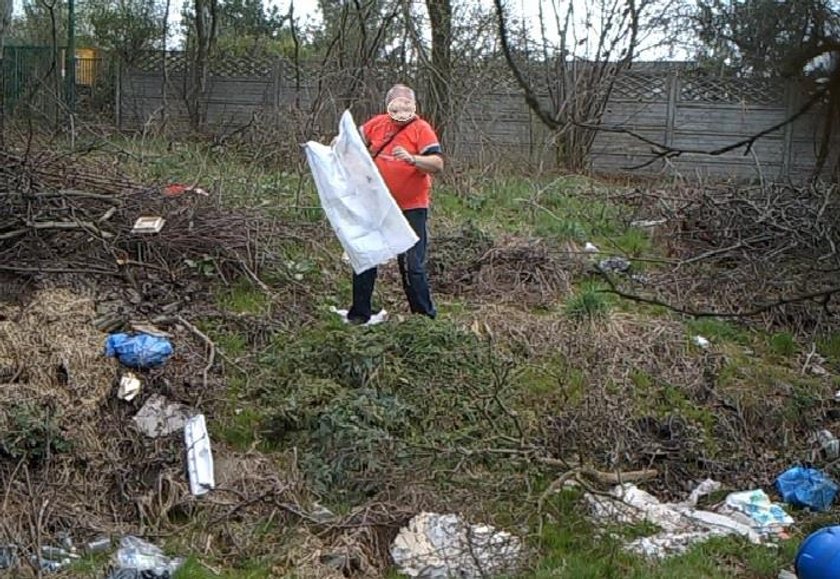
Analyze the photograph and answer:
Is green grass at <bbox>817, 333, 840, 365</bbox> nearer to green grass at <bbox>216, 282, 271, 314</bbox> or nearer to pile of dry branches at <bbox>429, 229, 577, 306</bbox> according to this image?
pile of dry branches at <bbox>429, 229, 577, 306</bbox>

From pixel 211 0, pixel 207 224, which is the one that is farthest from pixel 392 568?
pixel 211 0

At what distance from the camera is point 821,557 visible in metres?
3.67

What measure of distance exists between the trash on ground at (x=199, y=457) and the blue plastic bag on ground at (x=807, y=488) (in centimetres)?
285

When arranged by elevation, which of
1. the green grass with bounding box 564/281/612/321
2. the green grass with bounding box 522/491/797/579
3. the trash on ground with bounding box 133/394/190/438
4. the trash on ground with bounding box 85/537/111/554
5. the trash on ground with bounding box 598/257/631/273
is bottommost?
the trash on ground with bounding box 85/537/111/554

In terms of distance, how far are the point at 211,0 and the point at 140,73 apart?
1.59 meters

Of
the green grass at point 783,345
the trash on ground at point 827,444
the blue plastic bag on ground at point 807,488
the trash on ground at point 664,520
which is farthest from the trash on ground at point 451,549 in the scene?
the green grass at point 783,345

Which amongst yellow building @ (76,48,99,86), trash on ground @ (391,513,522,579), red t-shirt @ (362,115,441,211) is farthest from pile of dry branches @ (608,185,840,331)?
yellow building @ (76,48,99,86)

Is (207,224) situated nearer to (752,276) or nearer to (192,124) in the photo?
(752,276)

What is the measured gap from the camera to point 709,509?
16.0 ft

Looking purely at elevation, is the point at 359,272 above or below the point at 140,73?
below

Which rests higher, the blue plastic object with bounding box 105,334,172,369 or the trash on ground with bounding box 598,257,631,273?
the trash on ground with bounding box 598,257,631,273

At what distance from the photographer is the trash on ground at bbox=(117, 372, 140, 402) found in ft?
16.6

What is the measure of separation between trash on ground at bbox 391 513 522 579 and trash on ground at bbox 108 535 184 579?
91 centimetres

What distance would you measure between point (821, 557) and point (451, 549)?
1.43 m
